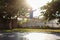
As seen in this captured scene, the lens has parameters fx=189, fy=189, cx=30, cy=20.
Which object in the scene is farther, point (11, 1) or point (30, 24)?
point (30, 24)

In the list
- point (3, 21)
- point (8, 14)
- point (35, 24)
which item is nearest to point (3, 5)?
point (8, 14)

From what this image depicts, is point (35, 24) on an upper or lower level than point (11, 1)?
lower

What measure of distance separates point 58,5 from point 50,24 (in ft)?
89.3

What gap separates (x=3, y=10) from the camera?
3183cm

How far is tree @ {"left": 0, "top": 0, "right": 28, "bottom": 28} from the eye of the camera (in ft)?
85.0

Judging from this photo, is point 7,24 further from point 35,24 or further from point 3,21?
point 35,24

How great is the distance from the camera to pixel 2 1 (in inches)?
1102

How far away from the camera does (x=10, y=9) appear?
95.3 ft

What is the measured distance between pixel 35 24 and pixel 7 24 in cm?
872

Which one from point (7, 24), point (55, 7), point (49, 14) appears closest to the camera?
point (55, 7)

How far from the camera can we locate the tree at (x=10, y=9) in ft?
85.0

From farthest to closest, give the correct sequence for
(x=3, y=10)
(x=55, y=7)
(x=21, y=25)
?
(x=21, y=25), (x=3, y=10), (x=55, y=7)

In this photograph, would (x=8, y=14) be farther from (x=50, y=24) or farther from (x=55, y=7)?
(x=55, y=7)

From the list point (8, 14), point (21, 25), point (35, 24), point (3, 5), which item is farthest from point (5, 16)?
point (35, 24)
